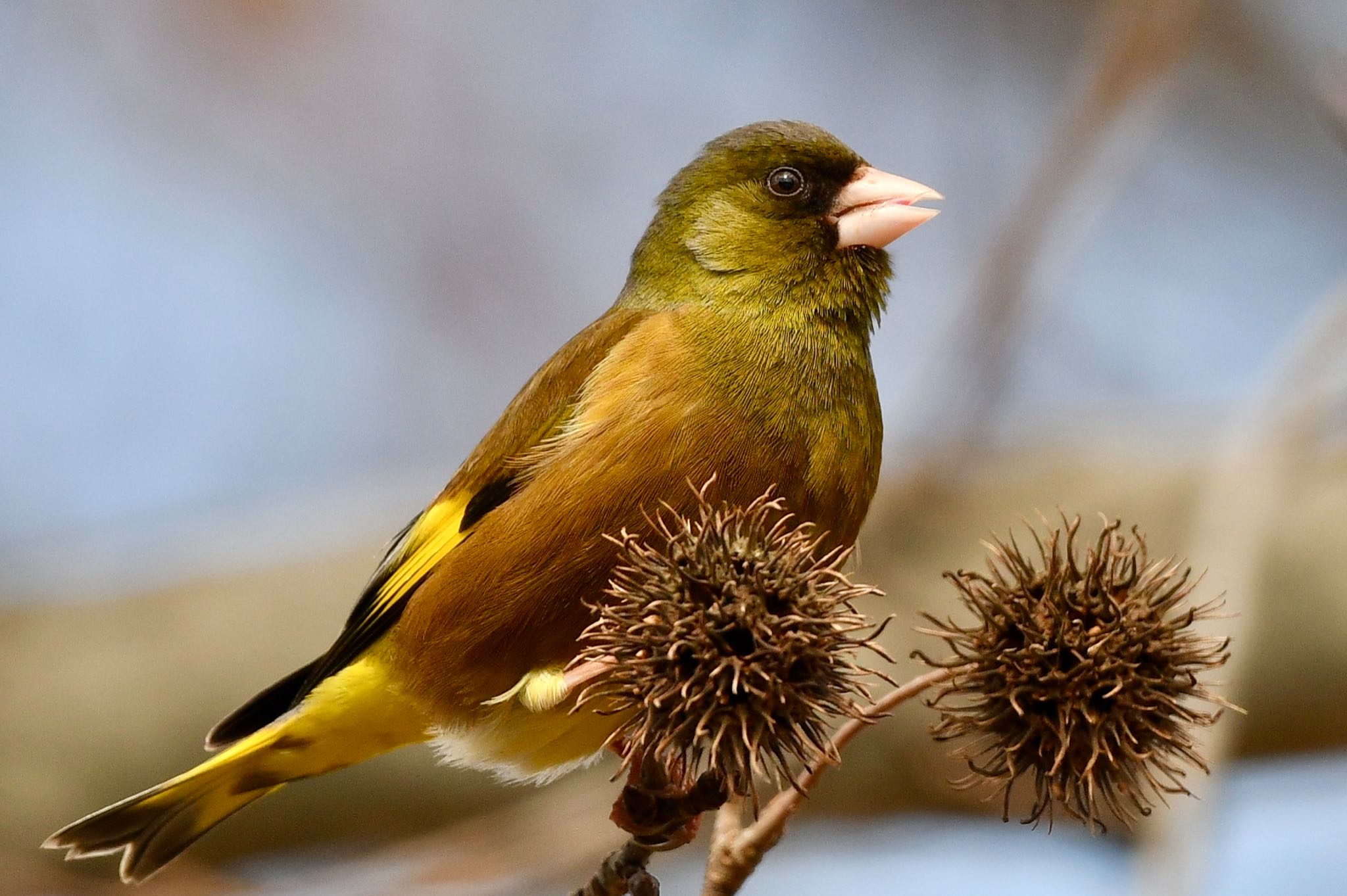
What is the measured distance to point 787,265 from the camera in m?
3.61

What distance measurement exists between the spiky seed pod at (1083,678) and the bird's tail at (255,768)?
1.46 m

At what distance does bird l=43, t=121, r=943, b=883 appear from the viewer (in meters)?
3.14

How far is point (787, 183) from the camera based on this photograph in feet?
12.5

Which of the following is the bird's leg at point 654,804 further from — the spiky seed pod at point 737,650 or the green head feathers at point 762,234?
the green head feathers at point 762,234

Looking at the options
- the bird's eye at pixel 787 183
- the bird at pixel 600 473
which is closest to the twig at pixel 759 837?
the bird at pixel 600 473

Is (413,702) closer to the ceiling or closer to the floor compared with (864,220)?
closer to the floor

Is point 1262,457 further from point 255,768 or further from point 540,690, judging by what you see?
point 255,768

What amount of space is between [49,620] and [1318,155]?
7.15m

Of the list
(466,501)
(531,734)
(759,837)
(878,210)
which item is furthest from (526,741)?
(878,210)

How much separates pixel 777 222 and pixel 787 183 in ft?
0.43

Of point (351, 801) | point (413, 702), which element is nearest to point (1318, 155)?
point (351, 801)

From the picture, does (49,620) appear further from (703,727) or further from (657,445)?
(703,727)

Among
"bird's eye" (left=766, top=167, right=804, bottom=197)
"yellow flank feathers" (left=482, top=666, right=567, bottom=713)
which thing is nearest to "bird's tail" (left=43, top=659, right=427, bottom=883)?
"yellow flank feathers" (left=482, top=666, right=567, bottom=713)

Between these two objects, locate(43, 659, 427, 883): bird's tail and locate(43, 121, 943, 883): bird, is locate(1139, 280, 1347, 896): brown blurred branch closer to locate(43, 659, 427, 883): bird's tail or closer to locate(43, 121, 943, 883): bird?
locate(43, 121, 943, 883): bird
